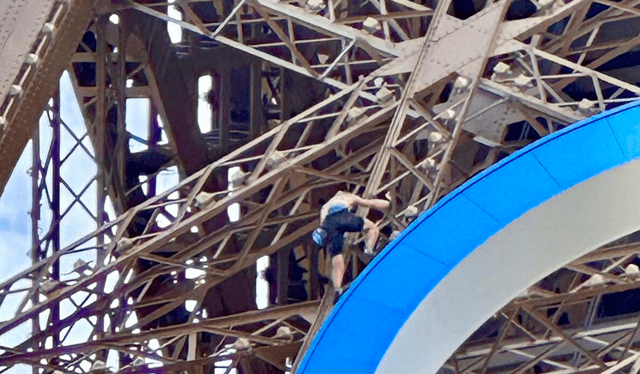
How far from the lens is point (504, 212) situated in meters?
19.3

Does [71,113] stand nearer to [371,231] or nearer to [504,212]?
[371,231]

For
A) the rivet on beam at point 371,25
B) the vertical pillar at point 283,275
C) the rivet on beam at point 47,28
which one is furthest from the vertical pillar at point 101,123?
the rivet on beam at point 371,25

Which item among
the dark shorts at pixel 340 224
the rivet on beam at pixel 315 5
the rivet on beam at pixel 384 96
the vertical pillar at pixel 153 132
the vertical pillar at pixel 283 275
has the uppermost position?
the vertical pillar at pixel 153 132

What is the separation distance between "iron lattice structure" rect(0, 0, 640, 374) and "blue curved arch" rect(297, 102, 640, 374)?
1.93 metres

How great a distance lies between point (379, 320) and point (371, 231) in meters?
2.57

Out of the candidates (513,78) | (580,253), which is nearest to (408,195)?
(513,78)

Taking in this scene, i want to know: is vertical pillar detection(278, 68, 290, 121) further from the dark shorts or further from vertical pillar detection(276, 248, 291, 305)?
the dark shorts

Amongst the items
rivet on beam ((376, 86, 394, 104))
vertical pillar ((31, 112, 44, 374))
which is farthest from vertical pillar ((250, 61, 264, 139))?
rivet on beam ((376, 86, 394, 104))

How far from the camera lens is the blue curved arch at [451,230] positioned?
1889 cm

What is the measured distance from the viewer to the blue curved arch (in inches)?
744

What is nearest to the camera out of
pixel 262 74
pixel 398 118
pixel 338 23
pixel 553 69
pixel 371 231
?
pixel 371 231

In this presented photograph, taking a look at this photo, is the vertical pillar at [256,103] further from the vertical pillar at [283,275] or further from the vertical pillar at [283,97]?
the vertical pillar at [283,275]

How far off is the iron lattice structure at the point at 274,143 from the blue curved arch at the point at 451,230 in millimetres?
1928

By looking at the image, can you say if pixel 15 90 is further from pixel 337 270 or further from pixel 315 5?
pixel 337 270
